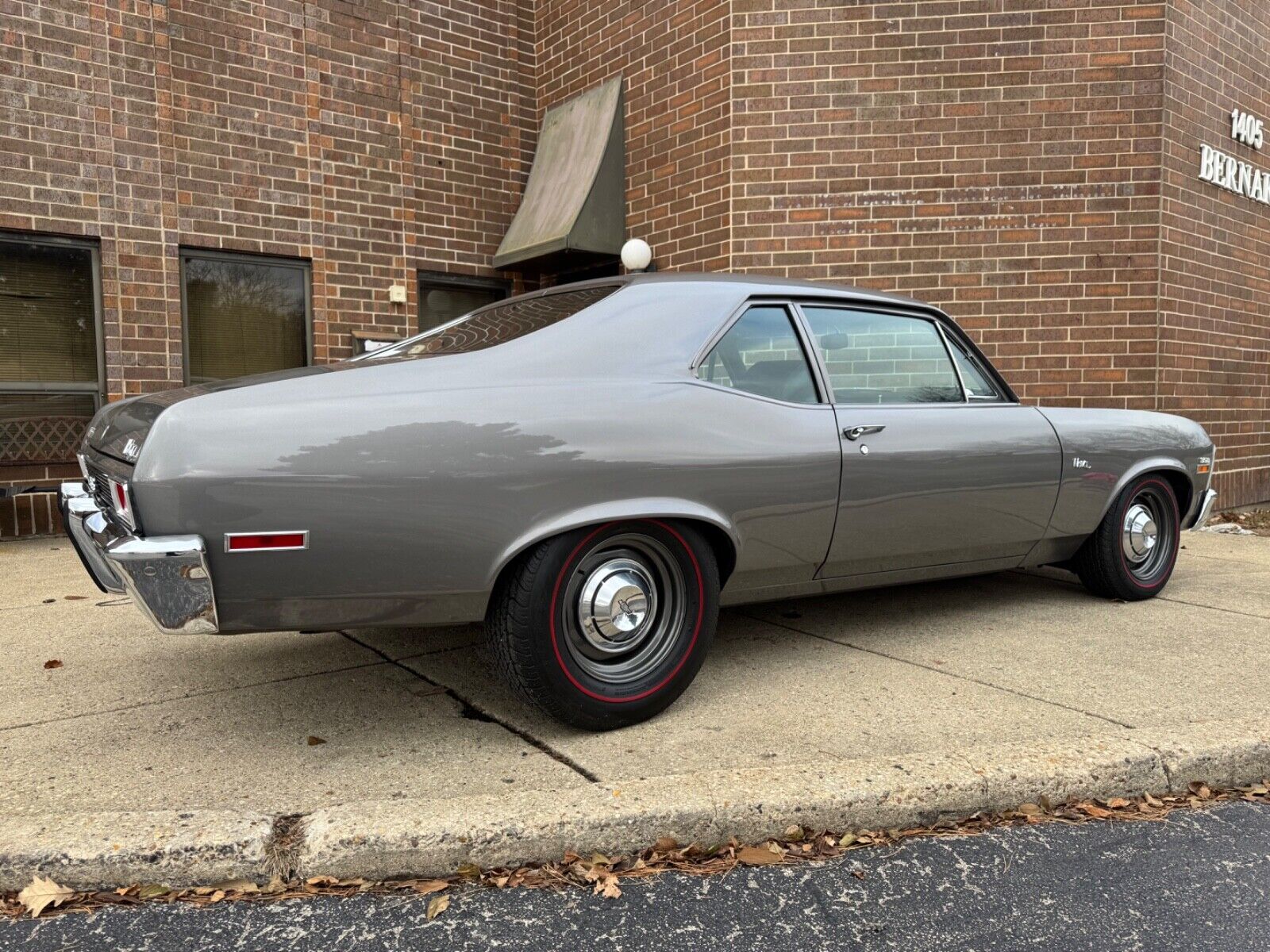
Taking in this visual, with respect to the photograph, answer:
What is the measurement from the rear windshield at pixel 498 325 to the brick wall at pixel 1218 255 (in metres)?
6.29

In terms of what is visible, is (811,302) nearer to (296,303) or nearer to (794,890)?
Answer: (794,890)

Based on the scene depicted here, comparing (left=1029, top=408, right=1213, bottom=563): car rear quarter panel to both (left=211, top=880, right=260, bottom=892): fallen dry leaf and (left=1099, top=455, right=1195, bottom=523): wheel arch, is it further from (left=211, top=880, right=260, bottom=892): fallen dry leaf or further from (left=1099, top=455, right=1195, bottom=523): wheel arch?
(left=211, top=880, right=260, bottom=892): fallen dry leaf

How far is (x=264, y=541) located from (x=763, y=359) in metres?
1.81

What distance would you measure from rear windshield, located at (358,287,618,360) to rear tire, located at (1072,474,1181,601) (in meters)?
2.82

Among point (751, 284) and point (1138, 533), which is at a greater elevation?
point (751, 284)

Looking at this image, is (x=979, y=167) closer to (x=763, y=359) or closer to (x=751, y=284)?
(x=751, y=284)

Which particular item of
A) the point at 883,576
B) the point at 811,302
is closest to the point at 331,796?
the point at 883,576

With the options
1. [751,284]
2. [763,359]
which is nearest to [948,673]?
[763,359]

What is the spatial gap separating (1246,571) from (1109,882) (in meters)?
4.31

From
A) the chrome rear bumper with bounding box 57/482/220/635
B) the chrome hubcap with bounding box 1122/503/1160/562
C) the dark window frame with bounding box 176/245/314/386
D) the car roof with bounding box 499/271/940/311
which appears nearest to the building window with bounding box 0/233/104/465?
the dark window frame with bounding box 176/245/314/386

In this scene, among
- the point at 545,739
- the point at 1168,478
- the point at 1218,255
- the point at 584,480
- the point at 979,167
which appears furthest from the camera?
the point at 1218,255

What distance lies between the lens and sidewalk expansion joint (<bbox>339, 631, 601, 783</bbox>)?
2.65 m

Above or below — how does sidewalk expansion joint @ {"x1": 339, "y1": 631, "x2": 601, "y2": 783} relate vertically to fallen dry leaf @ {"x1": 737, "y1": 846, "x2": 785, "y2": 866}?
above

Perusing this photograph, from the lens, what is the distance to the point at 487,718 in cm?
308
